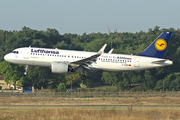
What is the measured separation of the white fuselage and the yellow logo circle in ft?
10.8

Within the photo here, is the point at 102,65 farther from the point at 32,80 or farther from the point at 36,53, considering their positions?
the point at 32,80

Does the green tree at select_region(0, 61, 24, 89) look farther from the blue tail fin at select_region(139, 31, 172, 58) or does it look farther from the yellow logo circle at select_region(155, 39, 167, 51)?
the yellow logo circle at select_region(155, 39, 167, 51)

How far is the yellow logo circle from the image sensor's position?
50916mm

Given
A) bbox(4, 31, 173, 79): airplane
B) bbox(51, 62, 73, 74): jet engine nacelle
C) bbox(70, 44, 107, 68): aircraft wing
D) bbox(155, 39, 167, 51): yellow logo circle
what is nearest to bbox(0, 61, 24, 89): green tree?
bbox(4, 31, 173, 79): airplane

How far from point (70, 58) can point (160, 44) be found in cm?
1572

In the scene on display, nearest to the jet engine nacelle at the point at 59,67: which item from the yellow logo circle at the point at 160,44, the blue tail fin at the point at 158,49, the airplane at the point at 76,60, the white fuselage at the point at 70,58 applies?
the airplane at the point at 76,60

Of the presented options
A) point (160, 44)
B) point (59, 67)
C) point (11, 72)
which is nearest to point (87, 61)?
point (59, 67)

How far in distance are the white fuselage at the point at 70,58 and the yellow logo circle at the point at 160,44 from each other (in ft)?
10.8

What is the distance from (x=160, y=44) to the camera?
5125 cm

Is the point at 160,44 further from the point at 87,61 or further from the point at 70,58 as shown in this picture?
the point at 70,58

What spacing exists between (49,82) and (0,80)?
1649 centimetres

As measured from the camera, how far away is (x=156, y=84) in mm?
98312

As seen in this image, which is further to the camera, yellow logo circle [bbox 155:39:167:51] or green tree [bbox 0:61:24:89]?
green tree [bbox 0:61:24:89]

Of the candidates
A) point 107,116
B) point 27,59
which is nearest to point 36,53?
point 27,59
